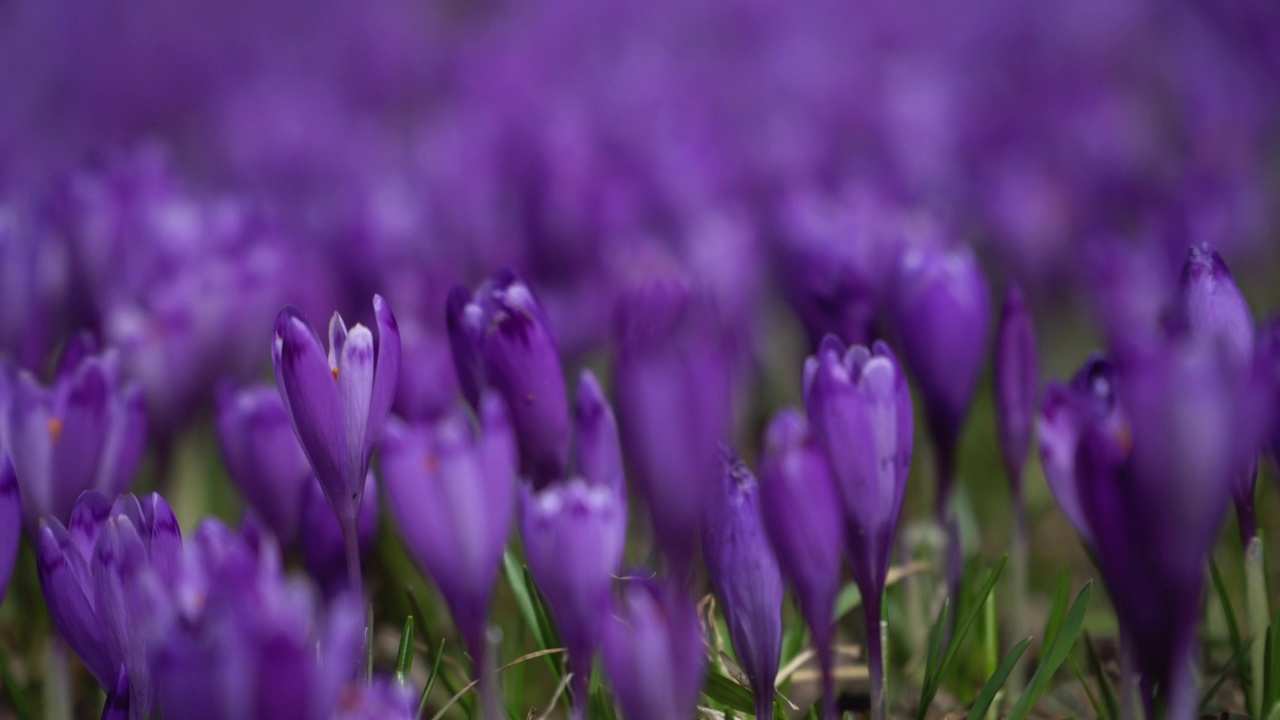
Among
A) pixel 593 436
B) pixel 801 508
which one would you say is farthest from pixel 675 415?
pixel 593 436

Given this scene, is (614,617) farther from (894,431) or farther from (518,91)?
(518,91)

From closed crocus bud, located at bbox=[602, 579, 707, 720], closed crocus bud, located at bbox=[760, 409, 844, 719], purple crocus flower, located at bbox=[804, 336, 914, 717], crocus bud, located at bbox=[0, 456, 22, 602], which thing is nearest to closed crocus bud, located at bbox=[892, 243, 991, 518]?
purple crocus flower, located at bbox=[804, 336, 914, 717]

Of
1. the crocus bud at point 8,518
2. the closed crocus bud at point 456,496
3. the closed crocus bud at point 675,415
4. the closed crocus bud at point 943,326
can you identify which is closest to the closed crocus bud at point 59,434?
the crocus bud at point 8,518

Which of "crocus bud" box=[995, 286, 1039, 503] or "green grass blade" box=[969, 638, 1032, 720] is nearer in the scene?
"green grass blade" box=[969, 638, 1032, 720]

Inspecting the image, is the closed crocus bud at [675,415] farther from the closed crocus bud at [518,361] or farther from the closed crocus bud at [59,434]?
the closed crocus bud at [59,434]

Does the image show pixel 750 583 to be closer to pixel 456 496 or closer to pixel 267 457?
pixel 456 496

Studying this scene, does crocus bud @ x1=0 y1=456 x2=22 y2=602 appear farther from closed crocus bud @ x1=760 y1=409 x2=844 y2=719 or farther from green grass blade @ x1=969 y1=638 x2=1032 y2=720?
green grass blade @ x1=969 y1=638 x2=1032 y2=720
